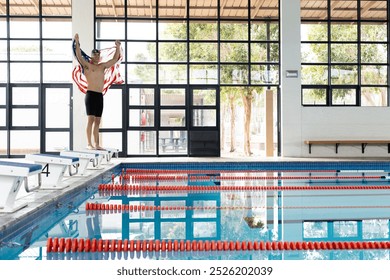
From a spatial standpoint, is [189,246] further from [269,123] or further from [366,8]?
[366,8]

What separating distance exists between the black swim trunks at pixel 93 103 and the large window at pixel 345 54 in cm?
712

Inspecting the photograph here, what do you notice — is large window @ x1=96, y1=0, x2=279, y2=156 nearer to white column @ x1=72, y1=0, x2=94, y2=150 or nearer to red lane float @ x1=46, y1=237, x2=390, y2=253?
white column @ x1=72, y1=0, x2=94, y2=150

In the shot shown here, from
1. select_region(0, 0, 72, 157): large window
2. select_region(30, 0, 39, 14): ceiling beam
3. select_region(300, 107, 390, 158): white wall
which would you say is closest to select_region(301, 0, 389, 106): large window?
select_region(300, 107, 390, 158): white wall

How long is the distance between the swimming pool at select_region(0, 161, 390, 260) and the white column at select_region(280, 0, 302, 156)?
447 cm

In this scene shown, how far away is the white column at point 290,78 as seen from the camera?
45.2 ft

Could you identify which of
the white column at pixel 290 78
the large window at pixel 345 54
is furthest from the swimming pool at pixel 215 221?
the large window at pixel 345 54

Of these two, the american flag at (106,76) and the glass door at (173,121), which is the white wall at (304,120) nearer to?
the glass door at (173,121)

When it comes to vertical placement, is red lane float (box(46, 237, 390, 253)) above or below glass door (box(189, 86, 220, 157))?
below

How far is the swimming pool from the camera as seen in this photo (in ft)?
11.6

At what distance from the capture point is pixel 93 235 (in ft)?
13.7

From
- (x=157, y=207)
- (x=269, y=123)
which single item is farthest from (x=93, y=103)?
(x=269, y=123)

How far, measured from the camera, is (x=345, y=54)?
46.5ft

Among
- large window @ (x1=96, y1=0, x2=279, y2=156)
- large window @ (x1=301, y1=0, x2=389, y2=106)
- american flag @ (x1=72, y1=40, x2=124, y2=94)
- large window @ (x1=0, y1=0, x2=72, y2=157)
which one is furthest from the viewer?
large window @ (x1=301, y1=0, x2=389, y2=106)
